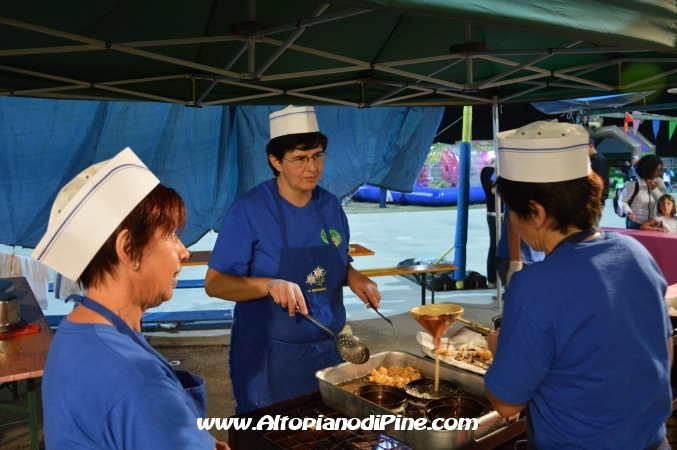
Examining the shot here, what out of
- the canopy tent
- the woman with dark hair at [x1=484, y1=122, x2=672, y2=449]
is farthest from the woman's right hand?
the canopy tent

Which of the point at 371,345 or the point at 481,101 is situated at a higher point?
the point at 481,101

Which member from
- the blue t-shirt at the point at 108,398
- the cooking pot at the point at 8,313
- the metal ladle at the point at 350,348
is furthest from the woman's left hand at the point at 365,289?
the cooking pot at the point at 8,313

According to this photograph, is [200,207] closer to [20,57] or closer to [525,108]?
[20,57]

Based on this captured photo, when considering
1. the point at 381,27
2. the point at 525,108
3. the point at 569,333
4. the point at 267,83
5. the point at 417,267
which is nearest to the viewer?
the point at 569,333

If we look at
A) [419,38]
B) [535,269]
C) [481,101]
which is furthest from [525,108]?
[535,269]

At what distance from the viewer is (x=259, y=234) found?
224 centimetres

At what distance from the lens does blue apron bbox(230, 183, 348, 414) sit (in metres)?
2.20

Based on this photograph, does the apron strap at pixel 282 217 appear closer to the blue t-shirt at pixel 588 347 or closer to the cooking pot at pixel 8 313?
the blue t-shirt at pixel 588 347

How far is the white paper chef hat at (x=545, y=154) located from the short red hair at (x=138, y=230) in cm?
86

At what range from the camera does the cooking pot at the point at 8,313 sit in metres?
2.81

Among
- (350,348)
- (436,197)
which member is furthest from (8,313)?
(436,197)

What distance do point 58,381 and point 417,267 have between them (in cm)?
478

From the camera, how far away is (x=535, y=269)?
4.32ft

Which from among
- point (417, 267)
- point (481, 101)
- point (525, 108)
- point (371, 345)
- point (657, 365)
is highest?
point (525, 108)
